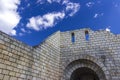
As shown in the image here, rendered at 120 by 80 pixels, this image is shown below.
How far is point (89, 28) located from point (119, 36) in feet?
5.64

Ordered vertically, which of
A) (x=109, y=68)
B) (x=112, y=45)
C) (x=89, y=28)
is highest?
(x=89, y=28)

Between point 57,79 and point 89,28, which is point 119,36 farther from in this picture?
point 57,79

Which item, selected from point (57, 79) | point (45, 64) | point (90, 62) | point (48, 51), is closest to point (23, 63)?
point (45, 64)

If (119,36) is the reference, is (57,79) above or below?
below

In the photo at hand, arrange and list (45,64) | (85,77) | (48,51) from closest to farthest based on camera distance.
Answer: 1. (45,64)
2. (48,51)
3. (85,77)

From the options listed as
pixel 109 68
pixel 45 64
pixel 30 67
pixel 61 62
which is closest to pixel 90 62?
pixel 109 68

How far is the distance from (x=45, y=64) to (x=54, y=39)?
191cm

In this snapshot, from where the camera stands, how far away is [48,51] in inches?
286

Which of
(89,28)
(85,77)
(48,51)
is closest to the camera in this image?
(48,51)

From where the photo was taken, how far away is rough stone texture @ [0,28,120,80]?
5.31 meters

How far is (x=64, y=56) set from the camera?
834 centimetres

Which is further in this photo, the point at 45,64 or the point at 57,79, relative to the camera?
the point at 57,79

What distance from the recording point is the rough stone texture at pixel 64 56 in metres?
5.31

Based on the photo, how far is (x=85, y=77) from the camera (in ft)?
A: 31.6
